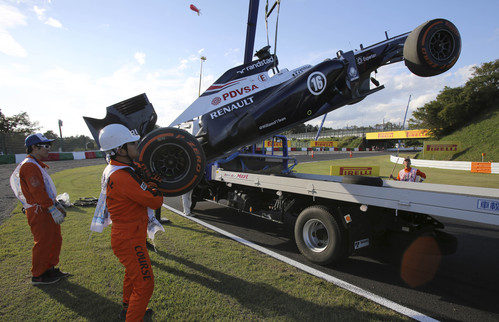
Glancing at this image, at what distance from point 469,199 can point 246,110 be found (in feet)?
10.4

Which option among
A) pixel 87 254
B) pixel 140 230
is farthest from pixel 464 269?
pixel 87 254

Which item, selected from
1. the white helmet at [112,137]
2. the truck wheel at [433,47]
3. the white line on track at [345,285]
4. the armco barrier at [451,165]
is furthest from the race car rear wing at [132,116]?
the armco barrier at [451,165]

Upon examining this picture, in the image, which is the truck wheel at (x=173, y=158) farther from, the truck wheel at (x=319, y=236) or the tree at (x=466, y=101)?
the tree at (x=466, y=101)

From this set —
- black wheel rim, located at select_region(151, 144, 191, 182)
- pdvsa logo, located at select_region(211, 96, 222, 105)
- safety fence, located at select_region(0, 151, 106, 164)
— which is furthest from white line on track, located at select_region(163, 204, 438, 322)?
safety fence, located at select_region(0, 151, 106, 164)

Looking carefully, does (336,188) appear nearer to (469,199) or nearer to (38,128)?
(469,199)

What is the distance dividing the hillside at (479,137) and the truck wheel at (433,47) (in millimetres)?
23082

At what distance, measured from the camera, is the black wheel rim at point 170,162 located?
3.10 meters

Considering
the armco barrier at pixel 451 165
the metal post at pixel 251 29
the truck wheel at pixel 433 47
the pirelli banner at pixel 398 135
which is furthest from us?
the pirelli banner at pixel 398 135

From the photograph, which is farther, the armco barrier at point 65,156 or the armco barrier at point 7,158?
the armco barrier at point 65,156

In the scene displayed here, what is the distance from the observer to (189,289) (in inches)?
126

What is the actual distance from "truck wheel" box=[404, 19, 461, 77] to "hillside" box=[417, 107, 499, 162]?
23.1 metres

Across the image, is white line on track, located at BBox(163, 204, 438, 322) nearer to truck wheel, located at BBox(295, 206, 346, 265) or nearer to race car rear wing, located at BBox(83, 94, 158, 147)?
truck wheel, located at BBox(295, 206, 346, 265)

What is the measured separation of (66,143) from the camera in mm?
35656

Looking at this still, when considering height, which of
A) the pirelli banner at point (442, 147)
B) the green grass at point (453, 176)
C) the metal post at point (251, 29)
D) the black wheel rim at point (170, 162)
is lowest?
the green grass at point (453, 176)
